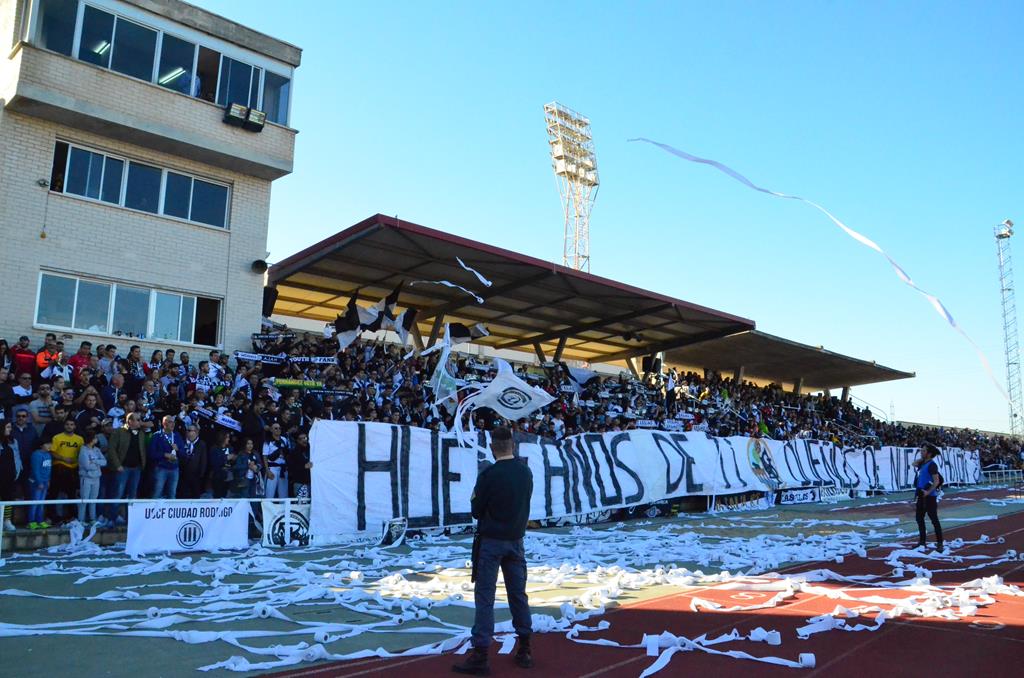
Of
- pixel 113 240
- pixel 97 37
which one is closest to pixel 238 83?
pixel 97 37

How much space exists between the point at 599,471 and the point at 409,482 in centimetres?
575

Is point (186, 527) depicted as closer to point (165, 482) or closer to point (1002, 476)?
point (165, 482)

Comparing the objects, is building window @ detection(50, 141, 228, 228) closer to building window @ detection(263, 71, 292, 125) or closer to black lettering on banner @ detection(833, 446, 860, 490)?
building window @ detection(263, 71, 292, 125)

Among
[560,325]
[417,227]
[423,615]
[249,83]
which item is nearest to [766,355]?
[560,325]

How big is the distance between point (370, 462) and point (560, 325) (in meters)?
17.2

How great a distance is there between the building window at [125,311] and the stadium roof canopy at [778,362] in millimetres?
21770

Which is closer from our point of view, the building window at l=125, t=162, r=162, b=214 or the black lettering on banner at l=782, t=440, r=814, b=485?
the building window at l=125, t=162, r=162, b=214

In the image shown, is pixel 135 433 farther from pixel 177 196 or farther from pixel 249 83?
pixel 249 83

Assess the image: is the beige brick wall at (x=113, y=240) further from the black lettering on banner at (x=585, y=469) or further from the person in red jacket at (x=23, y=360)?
the black lettering on banner at (x=585, y=469)

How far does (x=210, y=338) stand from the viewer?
1941 cm

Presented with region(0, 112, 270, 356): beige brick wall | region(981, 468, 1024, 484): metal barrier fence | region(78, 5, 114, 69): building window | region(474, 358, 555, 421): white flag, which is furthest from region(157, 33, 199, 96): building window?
region(981, 468, 1024, 484): metal barrier fence

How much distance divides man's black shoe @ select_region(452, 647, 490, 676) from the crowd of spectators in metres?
9.34

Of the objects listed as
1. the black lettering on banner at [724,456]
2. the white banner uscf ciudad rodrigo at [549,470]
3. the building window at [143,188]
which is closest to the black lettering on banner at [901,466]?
the white banner uscf ciudad rodrigo at [549,470]

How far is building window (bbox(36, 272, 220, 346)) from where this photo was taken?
678 inches
